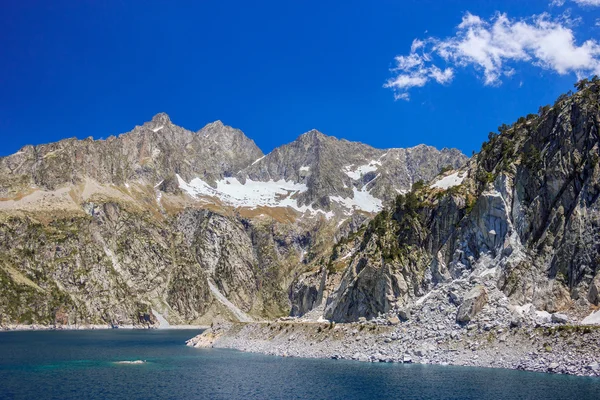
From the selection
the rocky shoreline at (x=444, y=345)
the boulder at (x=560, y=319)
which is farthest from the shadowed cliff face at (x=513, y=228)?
the rocky shoreline at (x=444, y=345)

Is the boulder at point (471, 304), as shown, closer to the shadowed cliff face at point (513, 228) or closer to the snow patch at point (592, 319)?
the shadowed cliff face at point (513, 228)

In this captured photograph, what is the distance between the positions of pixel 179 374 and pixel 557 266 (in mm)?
65324

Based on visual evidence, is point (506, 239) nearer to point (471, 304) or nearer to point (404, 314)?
point (471, 304)

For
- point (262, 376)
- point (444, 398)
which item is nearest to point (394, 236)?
point (262, 376)

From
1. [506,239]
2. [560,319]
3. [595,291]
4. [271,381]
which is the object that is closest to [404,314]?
[506,239]

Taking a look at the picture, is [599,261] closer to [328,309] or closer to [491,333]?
[491,333]

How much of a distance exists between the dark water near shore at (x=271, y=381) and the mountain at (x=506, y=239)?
59.1 feet

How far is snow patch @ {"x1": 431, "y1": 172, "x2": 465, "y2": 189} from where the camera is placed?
431 ft

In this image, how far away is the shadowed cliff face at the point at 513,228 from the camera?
8806cm

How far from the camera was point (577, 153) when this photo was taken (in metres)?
95.7

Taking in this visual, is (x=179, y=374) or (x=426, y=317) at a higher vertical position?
(x=426, y=317)

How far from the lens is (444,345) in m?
85.9

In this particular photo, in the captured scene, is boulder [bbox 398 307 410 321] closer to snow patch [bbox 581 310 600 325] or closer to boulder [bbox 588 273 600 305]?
snow patch [bbox 581 310 600 325]

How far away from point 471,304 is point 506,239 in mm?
17017
